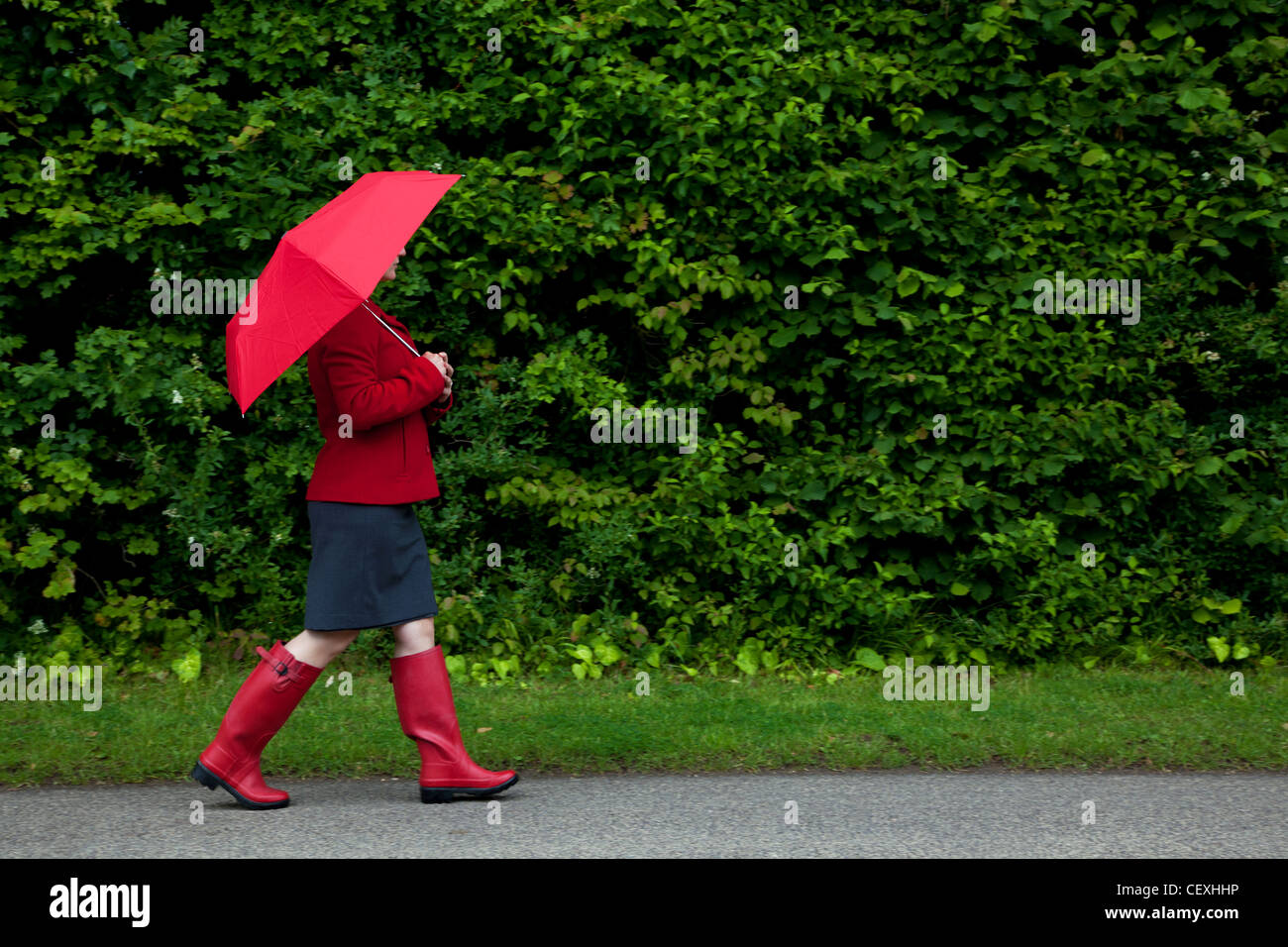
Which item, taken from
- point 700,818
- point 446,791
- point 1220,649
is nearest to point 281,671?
point 446,791

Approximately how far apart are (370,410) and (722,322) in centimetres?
282

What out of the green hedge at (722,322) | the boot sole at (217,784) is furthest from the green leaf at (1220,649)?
the boot sole at (217,784)

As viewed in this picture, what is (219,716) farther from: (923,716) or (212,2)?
(212,2)

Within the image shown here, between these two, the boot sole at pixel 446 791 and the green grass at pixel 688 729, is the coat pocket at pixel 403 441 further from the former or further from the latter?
the green grass at pixel 688 729

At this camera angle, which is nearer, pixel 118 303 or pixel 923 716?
pixel 923 716

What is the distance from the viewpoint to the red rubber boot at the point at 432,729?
14.3ft

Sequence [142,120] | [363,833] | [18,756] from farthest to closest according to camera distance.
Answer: [142,120]
[18,756]
[363,833]

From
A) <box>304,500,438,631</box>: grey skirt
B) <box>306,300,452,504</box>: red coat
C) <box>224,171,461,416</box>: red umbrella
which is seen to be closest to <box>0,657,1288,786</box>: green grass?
<box>304,500,438,631</box>: grey skirt

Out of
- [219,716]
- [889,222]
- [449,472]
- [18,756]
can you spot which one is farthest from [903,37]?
[18,756]

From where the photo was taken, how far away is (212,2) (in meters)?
6.36

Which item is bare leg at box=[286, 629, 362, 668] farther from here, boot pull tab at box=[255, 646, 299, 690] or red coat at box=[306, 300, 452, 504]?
red coat at box=[306, 300, 452, 504]

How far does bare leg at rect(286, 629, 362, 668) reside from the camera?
14.1ft

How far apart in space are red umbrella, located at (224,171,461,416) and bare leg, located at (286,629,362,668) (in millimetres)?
888

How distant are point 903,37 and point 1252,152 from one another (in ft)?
6.21
